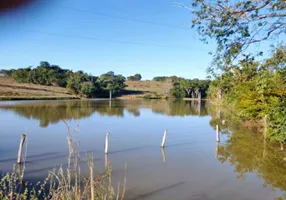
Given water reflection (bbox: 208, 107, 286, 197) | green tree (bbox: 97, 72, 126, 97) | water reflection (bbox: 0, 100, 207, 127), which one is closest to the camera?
water reflection (bbox: 208, 107, 286, 197)

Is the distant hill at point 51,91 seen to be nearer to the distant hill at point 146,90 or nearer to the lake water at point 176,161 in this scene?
the distant hill at point 146,90

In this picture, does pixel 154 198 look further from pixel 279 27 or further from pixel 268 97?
pixel 268 97

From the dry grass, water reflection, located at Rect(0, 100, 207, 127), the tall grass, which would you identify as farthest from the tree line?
the tall grass

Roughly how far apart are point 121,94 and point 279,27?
2810 inches

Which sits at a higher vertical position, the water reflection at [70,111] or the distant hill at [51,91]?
the distant hill at [51,91]

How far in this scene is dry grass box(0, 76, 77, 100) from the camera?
52.2 m

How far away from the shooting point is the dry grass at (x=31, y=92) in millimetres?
52162

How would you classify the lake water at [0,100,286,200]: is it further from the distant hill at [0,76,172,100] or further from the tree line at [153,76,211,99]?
the tree line at [153,76,211,99]

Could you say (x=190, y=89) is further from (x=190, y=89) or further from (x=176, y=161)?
(x=176, y=161)

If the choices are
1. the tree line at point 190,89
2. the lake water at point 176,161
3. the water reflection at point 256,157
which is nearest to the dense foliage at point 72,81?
the tree line at point 190,89

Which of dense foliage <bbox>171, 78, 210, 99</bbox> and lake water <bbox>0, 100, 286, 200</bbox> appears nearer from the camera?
lake water <bbox>0, 100, 286, 200</bbox>

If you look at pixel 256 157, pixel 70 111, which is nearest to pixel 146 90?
pixel 70 111

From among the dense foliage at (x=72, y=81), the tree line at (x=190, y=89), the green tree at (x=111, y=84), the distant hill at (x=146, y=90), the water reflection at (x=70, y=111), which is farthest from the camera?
the distant hill at (x=146, y=90)

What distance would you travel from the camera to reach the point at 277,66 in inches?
289
